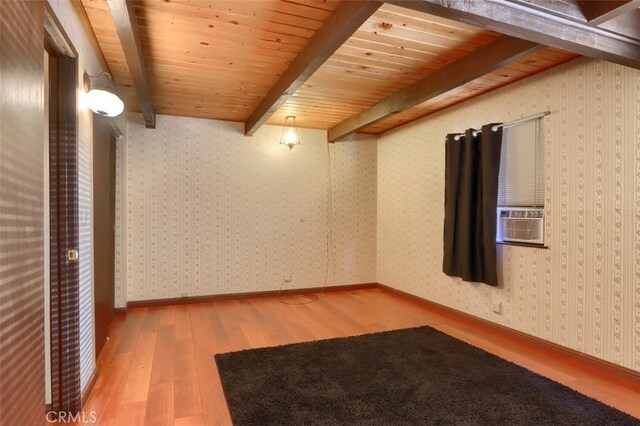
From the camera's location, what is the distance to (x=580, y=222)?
8.95 ft

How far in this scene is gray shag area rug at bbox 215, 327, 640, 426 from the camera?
1973mm

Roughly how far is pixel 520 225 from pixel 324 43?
2.48 m

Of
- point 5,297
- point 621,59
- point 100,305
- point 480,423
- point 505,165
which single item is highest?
point 621,59

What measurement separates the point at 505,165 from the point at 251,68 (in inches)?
104

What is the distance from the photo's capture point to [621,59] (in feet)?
7.07

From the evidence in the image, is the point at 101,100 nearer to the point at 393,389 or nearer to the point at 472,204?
the point at 393,389

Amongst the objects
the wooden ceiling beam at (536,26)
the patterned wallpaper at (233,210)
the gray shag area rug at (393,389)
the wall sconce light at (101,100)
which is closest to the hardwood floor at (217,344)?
the gray shag area rug at (393,389)

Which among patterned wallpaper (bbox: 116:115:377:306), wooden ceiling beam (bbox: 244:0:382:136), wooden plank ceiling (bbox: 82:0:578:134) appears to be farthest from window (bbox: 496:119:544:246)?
patterned wallpaper (bbox: 116:115:377:306)

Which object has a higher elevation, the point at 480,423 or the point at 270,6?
the point at 270,6

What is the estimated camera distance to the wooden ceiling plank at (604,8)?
171 centimetres

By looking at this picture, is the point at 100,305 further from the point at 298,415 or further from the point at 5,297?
the point at 5,297

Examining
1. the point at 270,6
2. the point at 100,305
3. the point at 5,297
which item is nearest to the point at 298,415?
the point at 5,297

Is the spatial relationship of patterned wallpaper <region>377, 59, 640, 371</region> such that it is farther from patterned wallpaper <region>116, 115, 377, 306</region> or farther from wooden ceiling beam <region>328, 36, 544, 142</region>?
patterned wallpaper <region>116, 115, 377, 306</region>

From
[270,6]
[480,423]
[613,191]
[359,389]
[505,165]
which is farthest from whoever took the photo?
[505,165]
